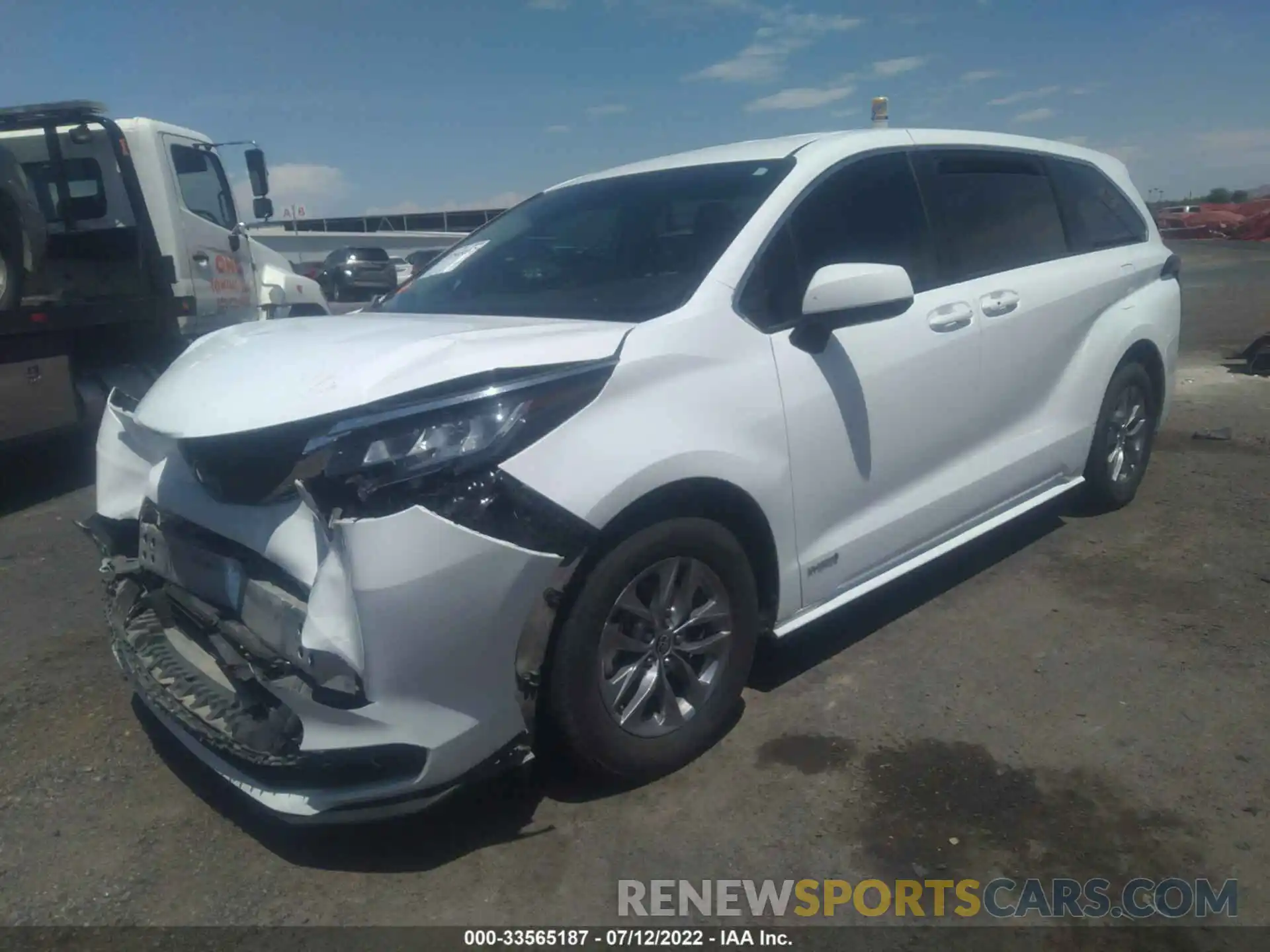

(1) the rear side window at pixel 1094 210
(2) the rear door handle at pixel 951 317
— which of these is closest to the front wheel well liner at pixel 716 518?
(2) the rear door handle at pixel 951 317

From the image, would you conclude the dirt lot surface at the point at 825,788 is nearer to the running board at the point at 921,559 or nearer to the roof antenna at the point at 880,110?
the running board at the point at 921,559

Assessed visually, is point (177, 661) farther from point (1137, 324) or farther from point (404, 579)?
point (1137, 324)

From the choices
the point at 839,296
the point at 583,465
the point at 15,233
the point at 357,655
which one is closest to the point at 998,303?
the point at 839,296

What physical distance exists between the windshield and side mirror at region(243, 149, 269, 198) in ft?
22.5

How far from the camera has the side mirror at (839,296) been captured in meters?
3.09

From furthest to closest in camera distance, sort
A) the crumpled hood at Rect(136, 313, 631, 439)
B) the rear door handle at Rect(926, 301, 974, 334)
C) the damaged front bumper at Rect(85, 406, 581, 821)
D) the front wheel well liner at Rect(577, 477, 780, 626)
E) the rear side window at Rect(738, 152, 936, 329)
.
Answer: the rear door handle at Rect(926, 301, 974, 334)
the rear side window at Rect(738, 152, 936, 329)
the front wheel well liner at Rect(577, 477, 780, 626)
the crumpled hood at Rect(136, 313, 631, 439)
the damaged front bumper at Rect(85, 406, 581, 821)

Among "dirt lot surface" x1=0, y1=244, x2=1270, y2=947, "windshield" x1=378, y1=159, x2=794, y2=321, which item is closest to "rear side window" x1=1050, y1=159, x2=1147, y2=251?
"dirt lot surface" x1=0, y1=244, x2=1270, y2=947

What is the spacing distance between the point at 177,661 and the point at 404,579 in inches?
42.3

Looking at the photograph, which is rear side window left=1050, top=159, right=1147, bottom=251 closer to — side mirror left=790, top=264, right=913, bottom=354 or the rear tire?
the rear tire

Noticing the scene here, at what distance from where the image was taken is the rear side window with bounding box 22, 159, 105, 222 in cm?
845

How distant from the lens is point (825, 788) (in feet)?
9.69

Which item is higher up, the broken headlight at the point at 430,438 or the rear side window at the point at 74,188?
the rear side window at the point at 74,188

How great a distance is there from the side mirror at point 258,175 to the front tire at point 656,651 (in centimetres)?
879

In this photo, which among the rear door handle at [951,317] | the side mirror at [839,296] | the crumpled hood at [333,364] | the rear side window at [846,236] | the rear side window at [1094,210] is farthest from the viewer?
the rear side window at [1094,210]
